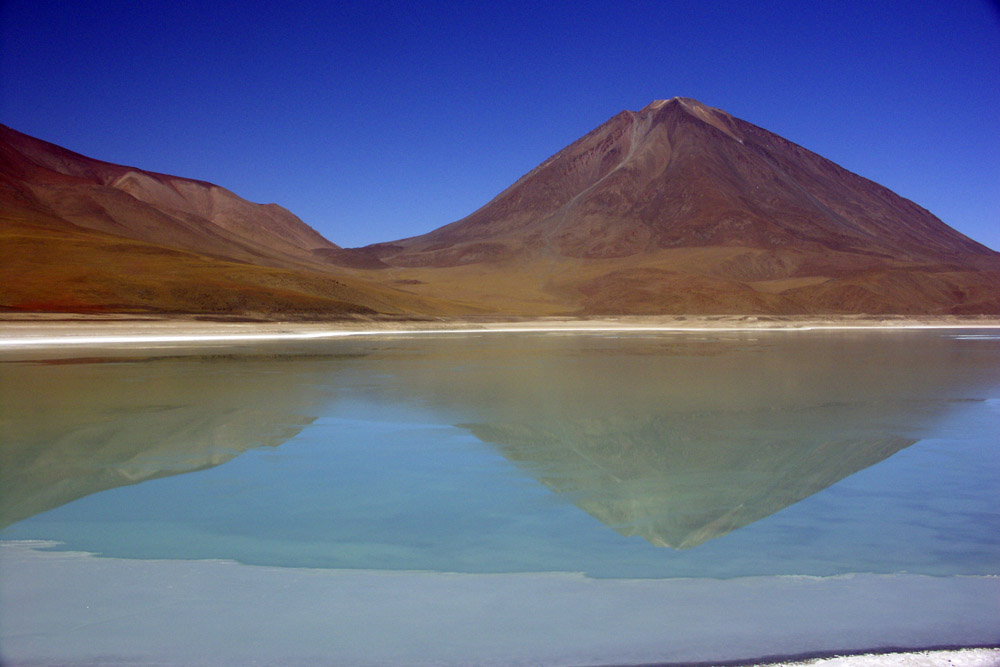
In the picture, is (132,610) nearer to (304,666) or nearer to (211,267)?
(304,666)

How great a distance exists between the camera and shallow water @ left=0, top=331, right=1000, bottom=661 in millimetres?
4918

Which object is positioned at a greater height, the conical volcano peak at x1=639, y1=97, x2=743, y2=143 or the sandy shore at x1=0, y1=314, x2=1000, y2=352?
the conical volcano peak at x1=639, y1=97, x2=743, y2=143

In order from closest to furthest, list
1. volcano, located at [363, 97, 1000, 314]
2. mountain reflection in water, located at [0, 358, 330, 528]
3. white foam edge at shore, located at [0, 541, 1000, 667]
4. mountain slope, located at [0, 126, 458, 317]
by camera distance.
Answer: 1. white foam edge at shore, located at [0, 541, 1000, 667]
2. mountain reflection in water, located at [0, 358, 330, 528]
3. mountain slope, located at [0, 126, 458, 317]
4. volcano, located at [363, 97, 1000, 314]

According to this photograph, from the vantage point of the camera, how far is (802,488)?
21.6ft

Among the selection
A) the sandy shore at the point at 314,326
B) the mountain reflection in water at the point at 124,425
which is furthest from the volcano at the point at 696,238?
the mountain reflection in water at the point at 124,425

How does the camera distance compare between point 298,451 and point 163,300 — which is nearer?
point 298,451

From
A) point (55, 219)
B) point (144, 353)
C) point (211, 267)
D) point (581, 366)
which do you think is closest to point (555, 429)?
point (581, 366)

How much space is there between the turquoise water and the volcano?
65844 millimetres

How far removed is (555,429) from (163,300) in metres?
50.0

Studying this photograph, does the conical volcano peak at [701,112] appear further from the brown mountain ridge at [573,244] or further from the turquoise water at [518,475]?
the turquoise water at [518,475]

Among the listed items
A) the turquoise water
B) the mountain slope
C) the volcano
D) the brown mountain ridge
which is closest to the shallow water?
the turquoise water

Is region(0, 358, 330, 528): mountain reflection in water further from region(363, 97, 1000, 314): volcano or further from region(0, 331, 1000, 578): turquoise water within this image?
region(363, 97, 1000, 314): volcano

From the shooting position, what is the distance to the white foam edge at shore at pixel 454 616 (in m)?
3.50

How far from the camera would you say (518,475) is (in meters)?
7.16
